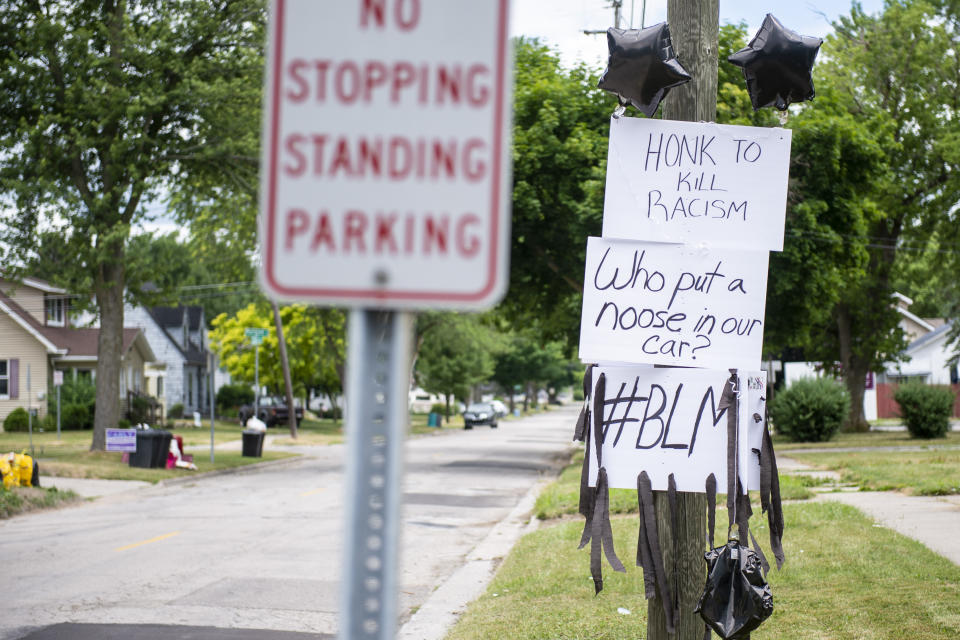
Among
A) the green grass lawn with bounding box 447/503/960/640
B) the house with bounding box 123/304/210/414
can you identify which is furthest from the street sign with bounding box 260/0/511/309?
the house with bounding box 123/304/210/414

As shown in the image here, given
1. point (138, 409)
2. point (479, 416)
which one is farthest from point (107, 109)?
point (479, 416)

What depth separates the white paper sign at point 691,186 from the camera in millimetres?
5105

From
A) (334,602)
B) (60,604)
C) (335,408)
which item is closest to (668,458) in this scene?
(334,602)

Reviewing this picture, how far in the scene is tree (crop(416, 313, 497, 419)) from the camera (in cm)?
5329

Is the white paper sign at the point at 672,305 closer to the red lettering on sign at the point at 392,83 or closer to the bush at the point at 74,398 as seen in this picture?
the red lettering on sign at the point at 392,83

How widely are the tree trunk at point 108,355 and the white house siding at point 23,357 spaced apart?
1945 cm

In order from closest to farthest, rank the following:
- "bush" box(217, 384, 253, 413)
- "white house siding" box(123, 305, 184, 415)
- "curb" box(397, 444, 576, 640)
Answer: "curb" box(397, 444, 576, 640)
"white house siding" box(123, 305, 184, 415)
"bush" box(217, 384, 253, 413)

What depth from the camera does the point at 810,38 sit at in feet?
17.0

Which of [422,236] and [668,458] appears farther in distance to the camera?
[668,458]

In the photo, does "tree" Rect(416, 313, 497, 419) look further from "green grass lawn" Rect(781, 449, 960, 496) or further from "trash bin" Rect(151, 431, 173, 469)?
"green grass lawn" Rect(781, 449, 960, 496)

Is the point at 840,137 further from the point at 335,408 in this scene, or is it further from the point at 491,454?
the point at 335,408

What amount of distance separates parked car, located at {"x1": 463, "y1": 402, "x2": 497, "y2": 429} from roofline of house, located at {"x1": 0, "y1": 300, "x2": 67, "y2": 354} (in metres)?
23.3

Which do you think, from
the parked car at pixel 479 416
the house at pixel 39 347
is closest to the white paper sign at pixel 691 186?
the house at pixel 39 347

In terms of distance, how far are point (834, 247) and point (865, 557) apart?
13.9m
